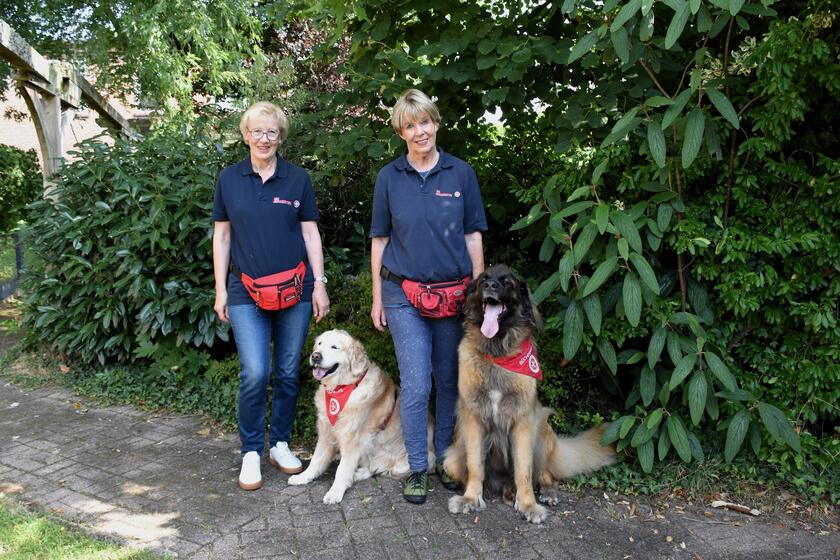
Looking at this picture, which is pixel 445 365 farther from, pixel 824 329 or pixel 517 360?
pixel 824 329

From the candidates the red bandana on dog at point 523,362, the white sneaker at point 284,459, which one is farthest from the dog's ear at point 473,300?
the white sneaker at point 284,459

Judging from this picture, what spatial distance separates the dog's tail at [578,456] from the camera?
12.2ft

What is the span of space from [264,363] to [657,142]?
8.19 feet

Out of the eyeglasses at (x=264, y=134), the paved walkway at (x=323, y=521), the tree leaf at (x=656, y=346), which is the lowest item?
the paved walkway at (x=323, y=521)

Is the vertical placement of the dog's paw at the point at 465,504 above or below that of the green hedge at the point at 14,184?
below

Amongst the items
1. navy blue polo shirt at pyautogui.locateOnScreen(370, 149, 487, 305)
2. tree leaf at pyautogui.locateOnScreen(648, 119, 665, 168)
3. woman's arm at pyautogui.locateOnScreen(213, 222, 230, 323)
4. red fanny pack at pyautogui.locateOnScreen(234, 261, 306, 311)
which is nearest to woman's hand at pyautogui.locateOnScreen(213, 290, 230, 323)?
woman's arm at pyautogui.locateOnScreen(213, 222, 230, 323)

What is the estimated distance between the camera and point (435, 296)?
340cm

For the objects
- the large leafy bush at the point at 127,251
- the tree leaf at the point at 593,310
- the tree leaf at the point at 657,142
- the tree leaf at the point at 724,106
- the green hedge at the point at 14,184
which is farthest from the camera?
the green hedge at the point at 14,184

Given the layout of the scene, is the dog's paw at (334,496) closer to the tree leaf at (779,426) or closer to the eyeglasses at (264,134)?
the eyeglasses at (264,134)

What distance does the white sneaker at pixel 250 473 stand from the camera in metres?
3.74

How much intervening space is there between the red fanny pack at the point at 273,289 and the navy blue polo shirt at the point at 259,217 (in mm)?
38

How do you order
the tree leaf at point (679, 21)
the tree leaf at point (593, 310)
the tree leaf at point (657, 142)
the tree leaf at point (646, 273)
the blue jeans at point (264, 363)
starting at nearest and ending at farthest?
the tree leaf at point (679, 21) → the tree leaf at point (657, 142) → the tree leaf at point (646, 273) → the tree leaf at point (593, 310) → the blue jeans at point (264, 363)

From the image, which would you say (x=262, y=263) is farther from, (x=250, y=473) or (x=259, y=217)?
(x=250, y=473)

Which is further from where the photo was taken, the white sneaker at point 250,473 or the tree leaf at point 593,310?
the white sneaker at point 250,473
